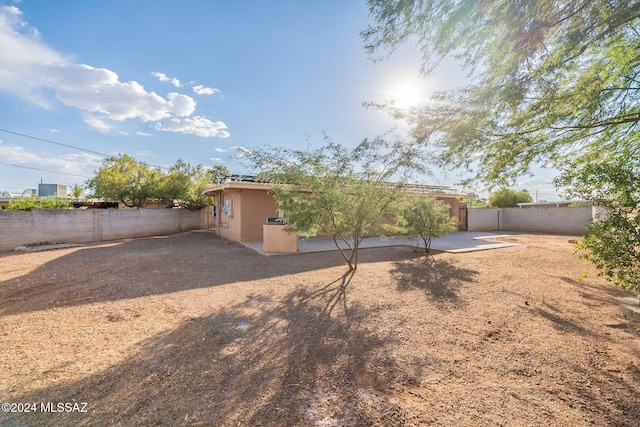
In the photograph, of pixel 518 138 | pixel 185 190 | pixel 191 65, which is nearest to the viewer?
pixel 518 138

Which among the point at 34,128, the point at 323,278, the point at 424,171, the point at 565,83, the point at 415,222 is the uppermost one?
the point at 34,128

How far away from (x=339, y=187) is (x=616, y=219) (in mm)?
4309

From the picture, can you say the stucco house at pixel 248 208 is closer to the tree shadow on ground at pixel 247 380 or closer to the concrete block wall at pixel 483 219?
the tree shadow on ground at pixel 247 380

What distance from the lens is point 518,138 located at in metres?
4.96

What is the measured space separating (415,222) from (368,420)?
752 cm

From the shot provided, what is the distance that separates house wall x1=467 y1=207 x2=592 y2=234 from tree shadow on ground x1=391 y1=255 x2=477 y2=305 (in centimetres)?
1416

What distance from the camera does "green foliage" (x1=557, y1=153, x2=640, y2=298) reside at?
277cm

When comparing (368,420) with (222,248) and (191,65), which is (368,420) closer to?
(222,248)

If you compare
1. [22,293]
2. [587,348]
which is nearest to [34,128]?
[22,293]

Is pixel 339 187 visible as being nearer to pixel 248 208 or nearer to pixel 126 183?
pixel 248 208

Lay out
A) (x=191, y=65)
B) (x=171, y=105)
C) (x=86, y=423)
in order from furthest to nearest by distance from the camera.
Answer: (x=171, y=105), (x=191, y=65), (x=86, y=423)

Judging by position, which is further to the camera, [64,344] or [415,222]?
[415,222]

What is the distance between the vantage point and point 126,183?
54.1 ft

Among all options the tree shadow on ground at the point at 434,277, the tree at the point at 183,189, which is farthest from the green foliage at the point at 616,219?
the tree at the point at 183,189
